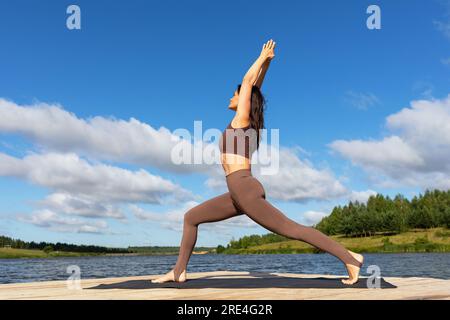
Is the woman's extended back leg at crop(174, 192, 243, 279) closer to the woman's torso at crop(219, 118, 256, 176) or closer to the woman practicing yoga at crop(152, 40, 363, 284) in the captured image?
the woman practicing yoga at crop(152, 40, 363, 284)

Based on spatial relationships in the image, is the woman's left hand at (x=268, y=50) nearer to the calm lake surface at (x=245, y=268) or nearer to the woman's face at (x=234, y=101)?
the woman's face at (x=234, y=101)

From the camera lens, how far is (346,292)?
605 cm

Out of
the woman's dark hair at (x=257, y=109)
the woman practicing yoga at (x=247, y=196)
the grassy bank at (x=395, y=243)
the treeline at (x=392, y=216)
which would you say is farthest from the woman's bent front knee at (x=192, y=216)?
the treeline at (x=392, y=216)

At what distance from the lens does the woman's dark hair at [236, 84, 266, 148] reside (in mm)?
7607

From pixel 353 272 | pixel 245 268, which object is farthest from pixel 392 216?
pixel 353 272

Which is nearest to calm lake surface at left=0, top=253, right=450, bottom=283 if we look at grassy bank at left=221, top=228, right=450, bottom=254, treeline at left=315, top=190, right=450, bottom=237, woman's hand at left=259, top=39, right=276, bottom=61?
woman's hand at left=259, top=39, right=276, bottom=61

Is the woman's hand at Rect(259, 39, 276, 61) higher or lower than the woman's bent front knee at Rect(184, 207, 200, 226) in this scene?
higher

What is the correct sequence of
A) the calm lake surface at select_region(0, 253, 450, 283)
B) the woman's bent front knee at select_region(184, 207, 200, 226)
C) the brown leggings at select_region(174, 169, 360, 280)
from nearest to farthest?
the brown leggings at select_region(174, 169, 360, 280)
the woman's bent front knee at select_region(184, 207, 200, 226)
the calm lake surface at select_region(0, 253, 450, 283)

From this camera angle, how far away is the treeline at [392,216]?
11588 centimetres

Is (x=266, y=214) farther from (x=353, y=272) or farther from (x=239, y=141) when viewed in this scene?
(x=353, y=272)

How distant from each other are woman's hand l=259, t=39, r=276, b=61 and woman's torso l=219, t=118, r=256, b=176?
3.70ft
